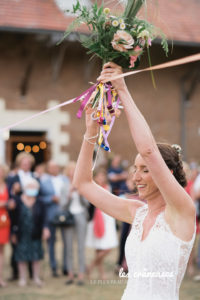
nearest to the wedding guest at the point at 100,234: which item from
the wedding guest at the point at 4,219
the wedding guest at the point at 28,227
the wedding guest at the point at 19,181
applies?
the wedding guest at the point at 28,227

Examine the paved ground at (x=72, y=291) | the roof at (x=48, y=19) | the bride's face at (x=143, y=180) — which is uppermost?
the roof at (x=48, y=19)

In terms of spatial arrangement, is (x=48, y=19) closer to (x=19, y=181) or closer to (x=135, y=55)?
(x=19, y=181)

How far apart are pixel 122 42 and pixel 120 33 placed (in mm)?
41

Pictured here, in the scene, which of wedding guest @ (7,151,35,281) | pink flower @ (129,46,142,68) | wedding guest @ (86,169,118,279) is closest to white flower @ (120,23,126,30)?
pink flower @ (129,46,142,68)

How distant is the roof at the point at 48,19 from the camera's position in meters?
10.2

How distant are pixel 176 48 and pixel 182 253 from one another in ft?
34.0

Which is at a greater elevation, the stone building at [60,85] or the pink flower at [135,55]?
the stone building at [60,85]

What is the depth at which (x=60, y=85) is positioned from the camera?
1126cm

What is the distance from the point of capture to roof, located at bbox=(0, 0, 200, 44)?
1025cm

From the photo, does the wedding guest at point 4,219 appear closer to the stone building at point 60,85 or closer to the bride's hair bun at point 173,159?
the stone building at point 60,85

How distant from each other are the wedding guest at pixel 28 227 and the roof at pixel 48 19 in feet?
16.4

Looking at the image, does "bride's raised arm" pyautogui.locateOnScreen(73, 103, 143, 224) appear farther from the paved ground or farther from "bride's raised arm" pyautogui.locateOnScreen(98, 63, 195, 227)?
the paved ground

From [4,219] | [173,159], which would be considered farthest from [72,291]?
[173,159]

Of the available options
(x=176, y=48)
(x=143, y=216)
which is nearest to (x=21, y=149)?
(x=176, y=48)
